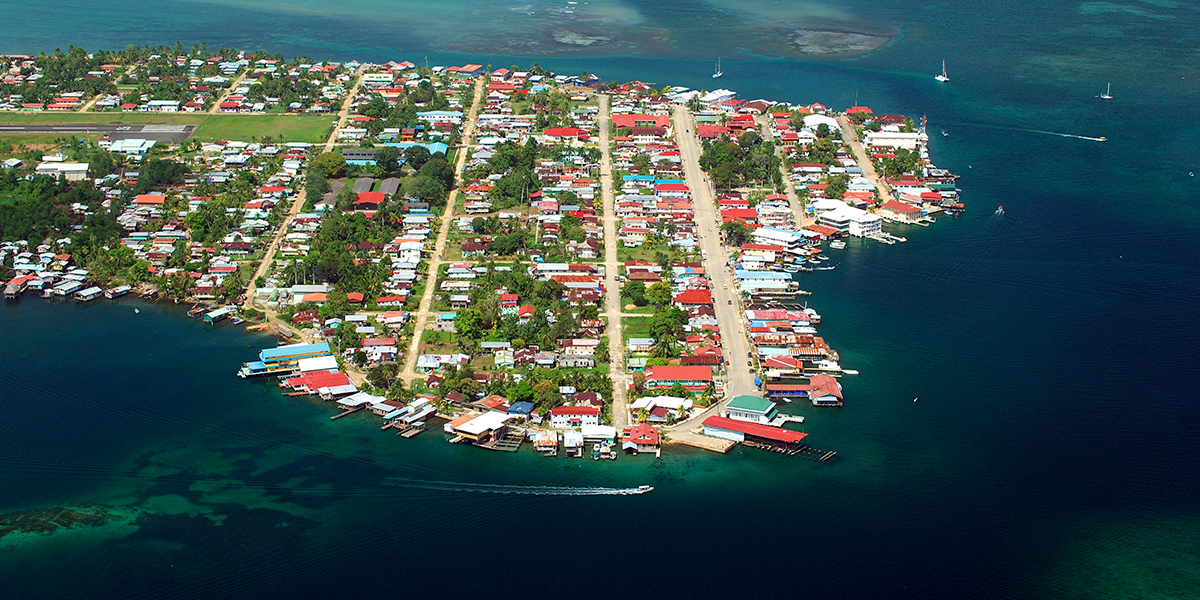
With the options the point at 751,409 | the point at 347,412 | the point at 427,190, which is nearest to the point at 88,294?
the point at 347,412

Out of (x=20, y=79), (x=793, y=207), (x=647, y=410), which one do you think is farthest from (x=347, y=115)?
(x=647, y=410)

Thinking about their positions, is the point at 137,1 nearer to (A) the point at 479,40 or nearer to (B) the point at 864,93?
(A) the point at 479,40

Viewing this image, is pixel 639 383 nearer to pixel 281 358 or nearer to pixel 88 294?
pixel 281 358

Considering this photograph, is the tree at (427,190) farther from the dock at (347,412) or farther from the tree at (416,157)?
the dock at (347,412)

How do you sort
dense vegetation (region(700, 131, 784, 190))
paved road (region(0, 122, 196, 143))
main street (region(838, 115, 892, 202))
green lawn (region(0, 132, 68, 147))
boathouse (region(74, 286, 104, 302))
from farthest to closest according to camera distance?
1. paved road (region(0, 122, 196, 143))
2. green lawn (region(0, 132, 68, 147))
3. main street (region(838, 115, 892, 202))
4. dense vegetation (region(700, 131, 784, 190))
5. boathouse (region(74, 286, 104, 302))

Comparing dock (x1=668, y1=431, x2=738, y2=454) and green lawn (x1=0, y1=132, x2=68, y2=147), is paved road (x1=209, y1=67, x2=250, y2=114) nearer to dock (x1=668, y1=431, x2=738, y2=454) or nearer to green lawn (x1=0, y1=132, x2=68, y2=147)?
green lawn (x1=0, y1=132, x2=68, y2=147)

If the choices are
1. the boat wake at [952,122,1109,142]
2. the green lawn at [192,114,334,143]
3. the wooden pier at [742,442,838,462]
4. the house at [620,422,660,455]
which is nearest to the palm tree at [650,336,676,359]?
the house at [620,422,660,455]

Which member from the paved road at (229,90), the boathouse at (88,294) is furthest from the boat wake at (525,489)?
the paved road at (229,90)
